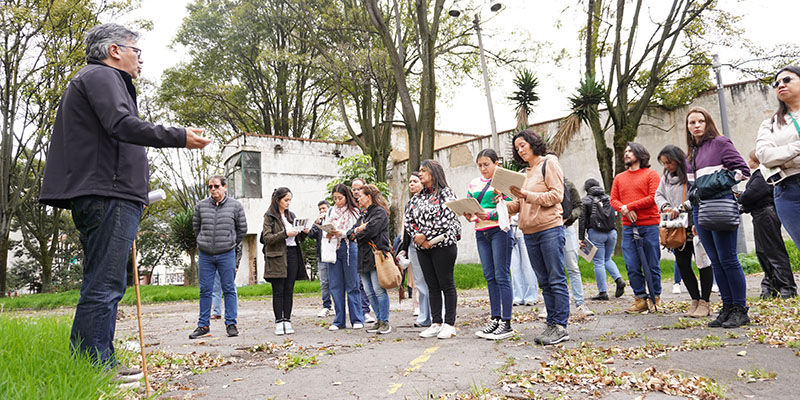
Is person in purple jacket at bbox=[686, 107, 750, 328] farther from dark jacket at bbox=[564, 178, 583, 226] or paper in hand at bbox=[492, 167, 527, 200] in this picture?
dark jacket at bbox=[564, 178, 583, 226]

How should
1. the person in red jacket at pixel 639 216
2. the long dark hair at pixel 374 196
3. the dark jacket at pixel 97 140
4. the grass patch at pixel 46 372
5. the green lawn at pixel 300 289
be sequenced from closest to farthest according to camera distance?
the grass patch at pixel 46 372 < the dark jacket at pixel 97 140 < the person in red jacket at pixel 639 216 < the long dark hair at pixel 374 196 < the green lawn at pixel 300 289

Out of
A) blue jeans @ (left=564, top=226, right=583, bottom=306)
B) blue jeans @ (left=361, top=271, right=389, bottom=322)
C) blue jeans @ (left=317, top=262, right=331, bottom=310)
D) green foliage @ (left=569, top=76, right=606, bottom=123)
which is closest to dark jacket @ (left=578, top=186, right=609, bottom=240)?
blue jeans @ (left=564, top=226, right=583, bottom=306)

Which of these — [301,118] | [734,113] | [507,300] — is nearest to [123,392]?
[507,300]

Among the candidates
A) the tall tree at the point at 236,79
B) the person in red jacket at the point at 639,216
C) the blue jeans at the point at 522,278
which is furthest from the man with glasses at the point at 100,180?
the tall tree at the point at 236,79

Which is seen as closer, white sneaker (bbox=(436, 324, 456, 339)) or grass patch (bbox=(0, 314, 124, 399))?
grass patch (bbox=(0, 314, 124, 399))

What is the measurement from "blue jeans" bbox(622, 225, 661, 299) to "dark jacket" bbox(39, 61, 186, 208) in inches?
216

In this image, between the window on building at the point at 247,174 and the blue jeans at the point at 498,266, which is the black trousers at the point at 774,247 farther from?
the window on building at the point at 247,174

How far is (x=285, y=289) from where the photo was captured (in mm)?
7254

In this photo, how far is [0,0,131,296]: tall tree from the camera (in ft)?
59.7

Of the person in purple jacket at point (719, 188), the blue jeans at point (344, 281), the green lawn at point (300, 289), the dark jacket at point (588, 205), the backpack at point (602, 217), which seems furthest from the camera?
the green lawn at point (300, 289)

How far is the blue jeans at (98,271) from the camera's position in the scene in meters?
3.47

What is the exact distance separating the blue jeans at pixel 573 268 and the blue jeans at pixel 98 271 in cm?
543

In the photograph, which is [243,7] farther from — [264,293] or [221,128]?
[264,293]

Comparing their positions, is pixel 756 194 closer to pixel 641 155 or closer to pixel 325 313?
pixel 641 155
